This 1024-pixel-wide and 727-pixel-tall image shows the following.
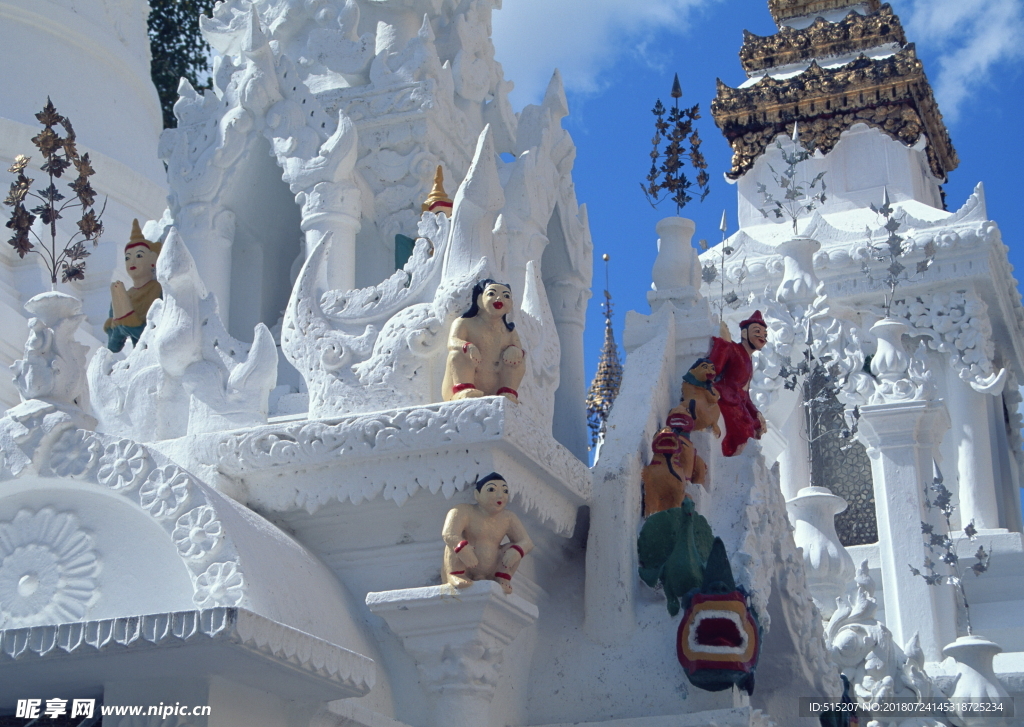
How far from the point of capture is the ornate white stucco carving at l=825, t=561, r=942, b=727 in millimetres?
10484

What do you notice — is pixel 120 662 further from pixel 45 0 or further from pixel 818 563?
pixel 45 0

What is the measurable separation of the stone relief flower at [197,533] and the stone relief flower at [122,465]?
27 centimetres

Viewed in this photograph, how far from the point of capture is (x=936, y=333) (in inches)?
705

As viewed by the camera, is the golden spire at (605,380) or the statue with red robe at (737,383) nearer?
the statue with red robe at (737,383)

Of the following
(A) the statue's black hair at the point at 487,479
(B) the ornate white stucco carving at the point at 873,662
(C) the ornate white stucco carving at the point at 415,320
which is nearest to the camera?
(A) the statue's black hair at the point at 487,479

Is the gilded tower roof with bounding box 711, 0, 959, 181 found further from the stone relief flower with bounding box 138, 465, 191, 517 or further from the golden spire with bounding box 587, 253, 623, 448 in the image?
the stone relief flower with bounding box 138, 465, 191, 517

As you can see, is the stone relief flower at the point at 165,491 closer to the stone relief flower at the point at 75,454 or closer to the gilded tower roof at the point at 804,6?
the stone relief flower at the point at 75,454

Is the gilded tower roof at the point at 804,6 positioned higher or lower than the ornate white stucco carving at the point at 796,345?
higher

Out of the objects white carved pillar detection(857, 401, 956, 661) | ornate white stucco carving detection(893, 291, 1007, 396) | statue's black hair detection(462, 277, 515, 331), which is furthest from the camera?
ornate white stucco carving detection(893, 291, 1007, 396)

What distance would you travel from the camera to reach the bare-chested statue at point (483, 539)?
6.26 meters

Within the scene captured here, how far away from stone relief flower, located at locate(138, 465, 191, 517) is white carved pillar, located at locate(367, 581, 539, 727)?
96 centimetres

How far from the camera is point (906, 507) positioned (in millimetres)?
13875

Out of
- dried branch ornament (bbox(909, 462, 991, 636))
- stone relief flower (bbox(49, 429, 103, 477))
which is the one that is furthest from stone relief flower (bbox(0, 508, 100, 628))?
dried branch ornament (bbox(909, 462, 991, 636))

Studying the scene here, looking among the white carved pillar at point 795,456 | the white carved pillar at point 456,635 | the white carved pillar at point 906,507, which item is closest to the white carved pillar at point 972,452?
the white carved pillar at point 795,456
